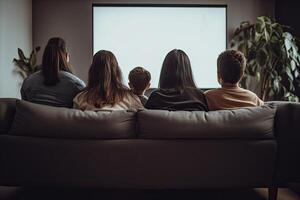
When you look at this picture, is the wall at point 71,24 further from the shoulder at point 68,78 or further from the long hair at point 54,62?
the shoulder at point 68,78

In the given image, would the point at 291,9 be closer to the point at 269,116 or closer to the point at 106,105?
the point at 269,116

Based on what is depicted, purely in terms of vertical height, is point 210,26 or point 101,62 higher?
point 210,26

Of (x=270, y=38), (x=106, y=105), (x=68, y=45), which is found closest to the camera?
(x=106, y=105)

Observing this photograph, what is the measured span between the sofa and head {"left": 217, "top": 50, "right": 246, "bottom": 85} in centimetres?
33

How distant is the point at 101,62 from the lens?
2213 millimetres

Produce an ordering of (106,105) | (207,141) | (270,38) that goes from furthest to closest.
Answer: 1. (270,38)
2. (106,105)
3. (207,141)

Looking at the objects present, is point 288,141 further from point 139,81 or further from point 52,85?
point 52,85

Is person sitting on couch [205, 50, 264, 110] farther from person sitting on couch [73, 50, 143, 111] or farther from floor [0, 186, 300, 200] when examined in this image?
floor [0, 186, 300, 200]

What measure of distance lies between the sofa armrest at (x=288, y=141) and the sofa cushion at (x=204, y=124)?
0.24 feet

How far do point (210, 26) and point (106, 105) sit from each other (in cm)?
329

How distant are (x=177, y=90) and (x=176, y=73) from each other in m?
0.13

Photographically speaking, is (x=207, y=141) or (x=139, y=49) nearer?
(x=207, y=141)

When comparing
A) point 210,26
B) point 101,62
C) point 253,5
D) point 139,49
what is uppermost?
point 253,5

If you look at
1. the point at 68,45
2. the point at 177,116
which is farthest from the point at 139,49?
the point at 177,116
